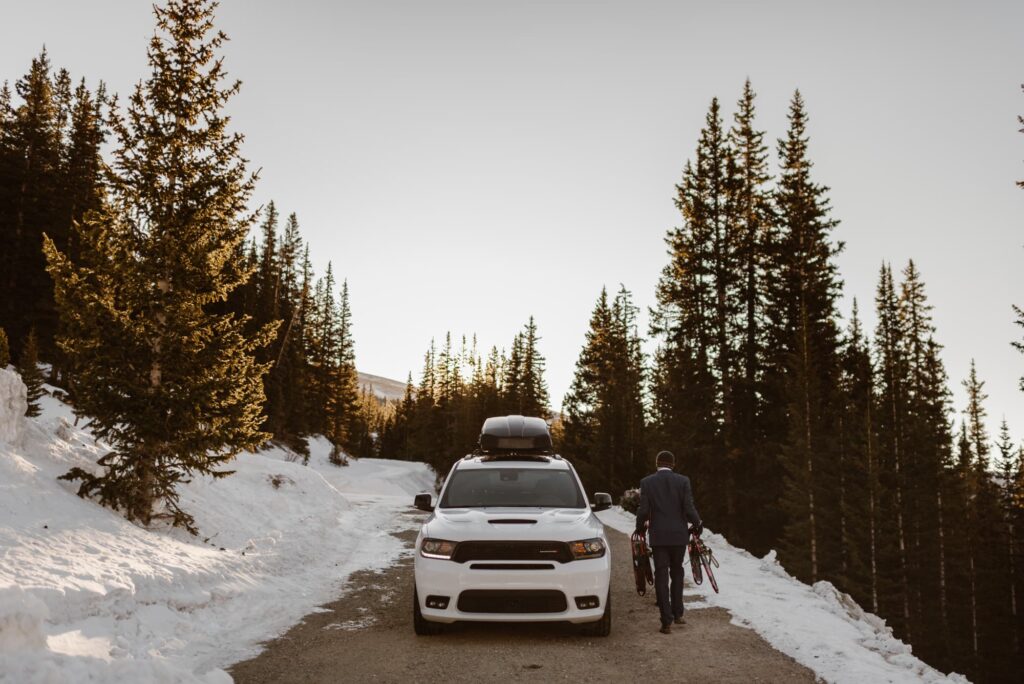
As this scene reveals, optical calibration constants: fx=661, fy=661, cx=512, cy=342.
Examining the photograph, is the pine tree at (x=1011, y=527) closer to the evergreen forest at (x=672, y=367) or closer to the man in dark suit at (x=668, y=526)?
the evergreen forest at (x=672, y=367)

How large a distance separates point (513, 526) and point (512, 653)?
1.24 m

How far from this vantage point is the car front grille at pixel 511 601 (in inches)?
264

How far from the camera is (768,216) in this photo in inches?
1165

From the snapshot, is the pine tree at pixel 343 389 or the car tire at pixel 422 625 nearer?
the car tire at pixel 422 625

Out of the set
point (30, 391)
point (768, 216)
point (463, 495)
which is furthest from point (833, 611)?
point (768, 216)

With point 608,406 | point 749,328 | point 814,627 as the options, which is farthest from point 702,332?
point 814,627

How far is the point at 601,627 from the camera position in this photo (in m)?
7.34

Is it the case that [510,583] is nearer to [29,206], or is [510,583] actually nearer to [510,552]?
[510,552]

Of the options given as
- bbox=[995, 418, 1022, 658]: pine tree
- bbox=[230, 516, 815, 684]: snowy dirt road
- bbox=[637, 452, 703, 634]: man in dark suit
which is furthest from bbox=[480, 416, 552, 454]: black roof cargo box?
bbox=[995, 418, 1022, 658]: pine tree

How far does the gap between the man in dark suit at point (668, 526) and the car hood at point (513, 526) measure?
0.93 meters

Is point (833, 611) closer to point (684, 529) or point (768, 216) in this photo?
point (684, 529)

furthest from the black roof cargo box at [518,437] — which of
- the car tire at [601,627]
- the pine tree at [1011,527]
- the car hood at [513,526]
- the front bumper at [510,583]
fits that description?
the pine tree at [1011,527]

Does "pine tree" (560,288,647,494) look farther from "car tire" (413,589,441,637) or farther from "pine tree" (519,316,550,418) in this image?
"car tire" (413,589,441,637)

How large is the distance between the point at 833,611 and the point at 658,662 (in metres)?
4.63
